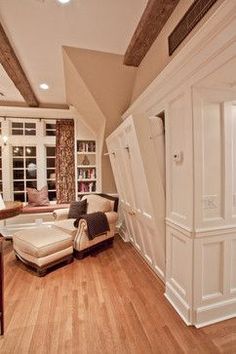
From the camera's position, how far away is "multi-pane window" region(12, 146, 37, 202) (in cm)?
493

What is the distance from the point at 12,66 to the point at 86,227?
8.15 feet

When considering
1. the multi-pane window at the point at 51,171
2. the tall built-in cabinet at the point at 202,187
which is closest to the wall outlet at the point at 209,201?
the tall built-in cabinet at the point at 202,187

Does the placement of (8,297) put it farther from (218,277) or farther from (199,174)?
(199,174)

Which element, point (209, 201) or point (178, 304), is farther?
point (178, 304)

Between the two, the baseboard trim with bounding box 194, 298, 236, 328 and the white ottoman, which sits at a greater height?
the white ottoman

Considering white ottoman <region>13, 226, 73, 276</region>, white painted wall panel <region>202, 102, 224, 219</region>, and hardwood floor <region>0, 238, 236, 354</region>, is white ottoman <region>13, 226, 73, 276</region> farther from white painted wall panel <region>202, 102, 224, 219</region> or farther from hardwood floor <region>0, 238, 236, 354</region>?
white painted wall panel <region>202, 102, 224, 219</region>

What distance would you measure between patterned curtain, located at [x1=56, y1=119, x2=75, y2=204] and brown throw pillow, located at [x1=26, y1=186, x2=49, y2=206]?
0.30m

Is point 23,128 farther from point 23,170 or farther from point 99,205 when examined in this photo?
point 99,205

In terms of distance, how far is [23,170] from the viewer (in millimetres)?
4957

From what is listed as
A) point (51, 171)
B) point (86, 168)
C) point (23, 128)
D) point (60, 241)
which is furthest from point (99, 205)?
point (23, 128)

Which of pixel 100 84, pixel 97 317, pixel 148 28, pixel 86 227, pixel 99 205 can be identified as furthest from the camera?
pixel 99 205

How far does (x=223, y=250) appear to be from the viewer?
194 centimetres

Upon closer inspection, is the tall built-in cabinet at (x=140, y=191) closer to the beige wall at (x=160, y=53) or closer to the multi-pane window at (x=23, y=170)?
the beige wall at (x=160, y=53)

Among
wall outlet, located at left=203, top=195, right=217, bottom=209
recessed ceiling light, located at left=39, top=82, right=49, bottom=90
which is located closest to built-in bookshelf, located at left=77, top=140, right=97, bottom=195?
recessed ceiling light, located at left=39, top=82, right=49, bottom=90
